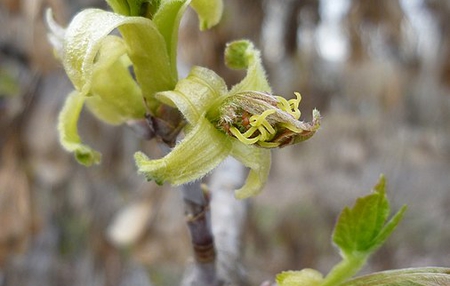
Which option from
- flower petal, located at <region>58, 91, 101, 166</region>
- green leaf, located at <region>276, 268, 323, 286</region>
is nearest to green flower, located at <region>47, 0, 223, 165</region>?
flower petal, located at <region>58, 91, 101, 166</region>

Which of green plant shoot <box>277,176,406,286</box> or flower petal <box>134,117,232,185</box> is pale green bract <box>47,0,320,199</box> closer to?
flower petal <box>134,117,232,185</box>

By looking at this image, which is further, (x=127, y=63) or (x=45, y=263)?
(x=45, y=263)

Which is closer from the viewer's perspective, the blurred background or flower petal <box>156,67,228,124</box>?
flower petal <box>156,67,228,124</box>

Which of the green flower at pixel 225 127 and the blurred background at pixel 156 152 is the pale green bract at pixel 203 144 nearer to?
the green flower at pixel 225 127

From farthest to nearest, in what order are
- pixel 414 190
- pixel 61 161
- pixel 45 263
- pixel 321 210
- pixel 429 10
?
pixel 414 190, pixel 321 210, pixel 429 10, pixel 45 263, pixel 61 161

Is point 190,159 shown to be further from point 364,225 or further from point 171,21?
point 364,225

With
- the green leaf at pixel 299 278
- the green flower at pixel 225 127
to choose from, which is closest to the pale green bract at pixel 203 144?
the green flower at pixel 225 127

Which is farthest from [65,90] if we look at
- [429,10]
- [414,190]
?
[414,190]

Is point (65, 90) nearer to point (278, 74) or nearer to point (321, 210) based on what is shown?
point (278, 74)
